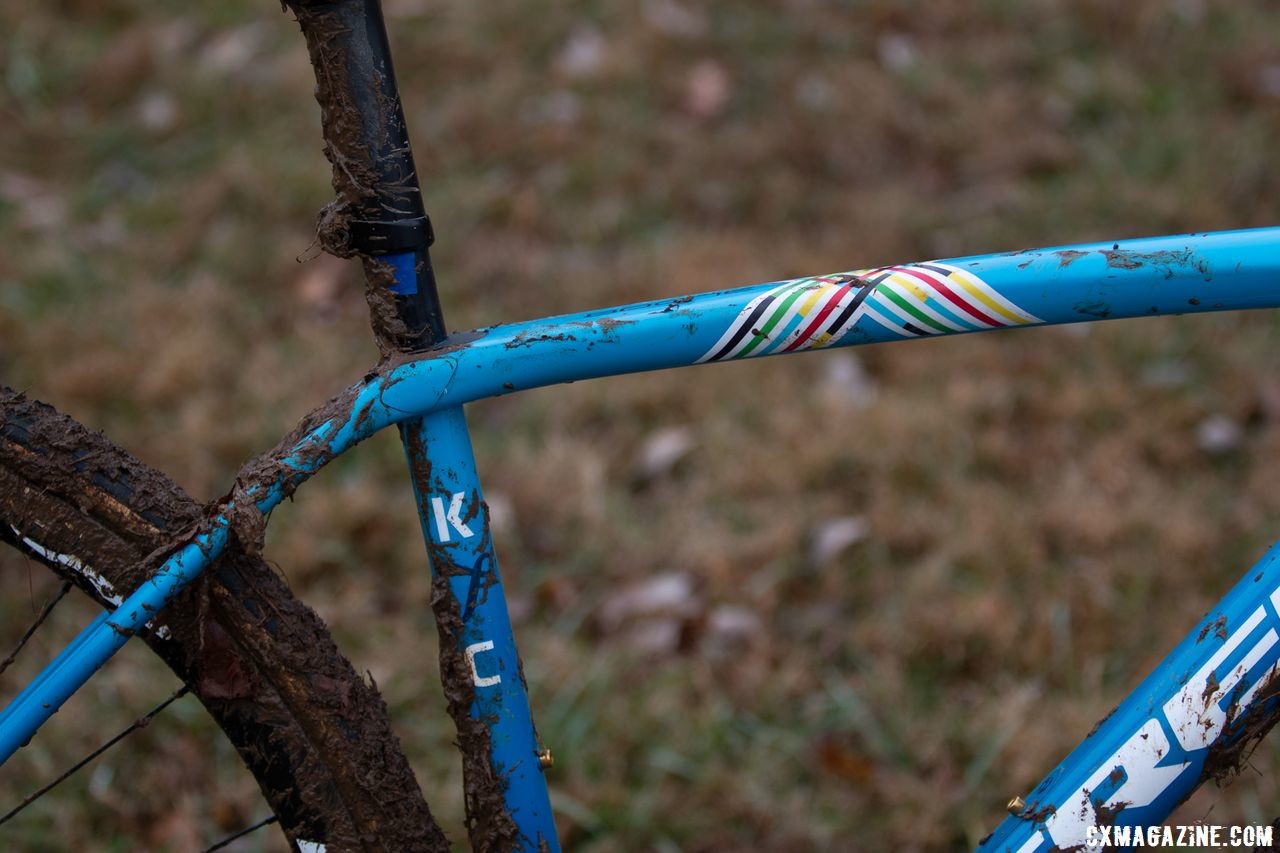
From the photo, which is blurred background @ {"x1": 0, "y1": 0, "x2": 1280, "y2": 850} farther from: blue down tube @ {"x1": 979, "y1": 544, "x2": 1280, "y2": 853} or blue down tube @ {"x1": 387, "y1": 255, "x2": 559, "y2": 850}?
blue down tube @ {"x1": 387, "y1": 255, "x2": 559, "y2": 850}

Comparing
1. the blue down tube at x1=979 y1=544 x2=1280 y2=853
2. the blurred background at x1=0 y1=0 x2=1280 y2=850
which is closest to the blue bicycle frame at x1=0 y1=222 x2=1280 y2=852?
the blue down tube at x1=979 y1=544 x2=1280 y2=853

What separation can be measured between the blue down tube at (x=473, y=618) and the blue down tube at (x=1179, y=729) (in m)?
0.41

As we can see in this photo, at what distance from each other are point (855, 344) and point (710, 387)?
1.39m

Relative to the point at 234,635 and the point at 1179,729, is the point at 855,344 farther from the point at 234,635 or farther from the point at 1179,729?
the point at 234,635

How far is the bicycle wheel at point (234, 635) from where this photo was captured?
2.58 ft

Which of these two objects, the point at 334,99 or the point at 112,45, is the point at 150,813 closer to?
the point at 334,99

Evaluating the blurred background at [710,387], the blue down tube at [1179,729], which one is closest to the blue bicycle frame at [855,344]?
the blue down tube at [1179,729]

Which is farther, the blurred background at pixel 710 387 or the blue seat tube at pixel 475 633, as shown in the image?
the blurred background at pixel 710 387

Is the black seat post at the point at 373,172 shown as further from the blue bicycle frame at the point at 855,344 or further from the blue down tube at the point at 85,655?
the blue down tube at the point at 85,655

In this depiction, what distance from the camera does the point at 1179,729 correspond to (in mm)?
785

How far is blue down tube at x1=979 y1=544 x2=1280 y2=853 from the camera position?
30.6 inches

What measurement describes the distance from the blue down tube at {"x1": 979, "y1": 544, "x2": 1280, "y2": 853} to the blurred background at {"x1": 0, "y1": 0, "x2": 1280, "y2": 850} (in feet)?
1.48

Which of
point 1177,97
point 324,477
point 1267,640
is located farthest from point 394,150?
point 1177,97

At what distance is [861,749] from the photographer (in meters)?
1.52
